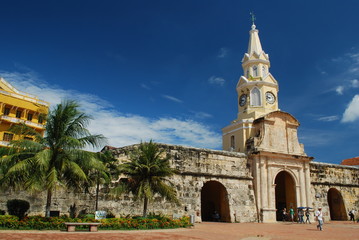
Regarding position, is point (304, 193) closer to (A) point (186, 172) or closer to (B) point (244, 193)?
(B) point (244, 193)

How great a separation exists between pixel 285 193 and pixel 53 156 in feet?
75.3

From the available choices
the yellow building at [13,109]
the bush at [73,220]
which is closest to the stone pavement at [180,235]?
the bush at [73,220]

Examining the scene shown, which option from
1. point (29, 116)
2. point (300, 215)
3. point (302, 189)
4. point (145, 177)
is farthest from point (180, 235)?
point (29, 116)

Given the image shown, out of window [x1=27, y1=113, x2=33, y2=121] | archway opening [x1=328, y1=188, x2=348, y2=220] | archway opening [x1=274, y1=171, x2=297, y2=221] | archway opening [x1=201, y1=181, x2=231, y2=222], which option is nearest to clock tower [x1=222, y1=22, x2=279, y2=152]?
archway opening [x1=201, y1=181, x2=231, y2=222]

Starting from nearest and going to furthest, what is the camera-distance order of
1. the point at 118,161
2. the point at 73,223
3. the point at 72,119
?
1. the point at 73,223
2. the point at 72,119
3. the point at 118,161

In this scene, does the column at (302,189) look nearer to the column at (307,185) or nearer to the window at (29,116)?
the column at (307,185)

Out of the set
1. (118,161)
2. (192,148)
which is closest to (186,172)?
(192,148)

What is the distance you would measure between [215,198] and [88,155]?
609 inches

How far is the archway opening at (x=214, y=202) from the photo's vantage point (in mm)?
25516

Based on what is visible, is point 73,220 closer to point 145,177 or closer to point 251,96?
point 145,177

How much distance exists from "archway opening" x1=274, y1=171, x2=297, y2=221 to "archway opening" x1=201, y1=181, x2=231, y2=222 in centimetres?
623

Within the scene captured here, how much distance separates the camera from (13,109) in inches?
1435

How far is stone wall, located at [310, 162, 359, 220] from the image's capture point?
30.0 meters

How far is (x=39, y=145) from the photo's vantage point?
52.6 ft
